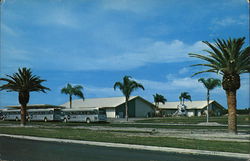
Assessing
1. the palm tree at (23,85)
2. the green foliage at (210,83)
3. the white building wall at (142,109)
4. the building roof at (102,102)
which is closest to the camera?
the palm tree at (23,85)

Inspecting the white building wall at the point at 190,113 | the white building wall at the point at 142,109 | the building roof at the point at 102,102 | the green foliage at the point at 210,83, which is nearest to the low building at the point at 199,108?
the white building wall at the point at 190,113

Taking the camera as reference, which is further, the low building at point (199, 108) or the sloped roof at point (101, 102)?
the low building at point (199, 108)

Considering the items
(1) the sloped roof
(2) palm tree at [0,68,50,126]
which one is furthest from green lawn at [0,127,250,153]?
(1) the sloped roof

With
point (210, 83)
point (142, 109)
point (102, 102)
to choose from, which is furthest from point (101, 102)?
point (210, 83)

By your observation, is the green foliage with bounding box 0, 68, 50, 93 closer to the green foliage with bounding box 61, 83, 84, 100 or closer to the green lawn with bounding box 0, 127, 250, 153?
the green lawn with bounding box 0, 127, 250, 153

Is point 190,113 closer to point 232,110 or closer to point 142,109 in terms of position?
point 142,109

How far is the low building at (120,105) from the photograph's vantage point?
82.4 meters

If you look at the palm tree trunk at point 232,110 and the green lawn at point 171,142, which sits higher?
the palm tree trunk at point 232,110

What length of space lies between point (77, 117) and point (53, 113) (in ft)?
21.0

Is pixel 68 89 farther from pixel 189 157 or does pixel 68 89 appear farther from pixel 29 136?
pixel 189 157

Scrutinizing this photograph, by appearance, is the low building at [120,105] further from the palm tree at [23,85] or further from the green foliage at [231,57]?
the green foliage at [231,57]

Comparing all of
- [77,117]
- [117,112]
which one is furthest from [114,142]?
[117,112]

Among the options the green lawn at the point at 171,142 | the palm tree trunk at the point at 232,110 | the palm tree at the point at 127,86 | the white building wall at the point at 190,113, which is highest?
the palm tree at the point at 127,86

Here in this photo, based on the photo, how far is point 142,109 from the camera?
9112 cm
